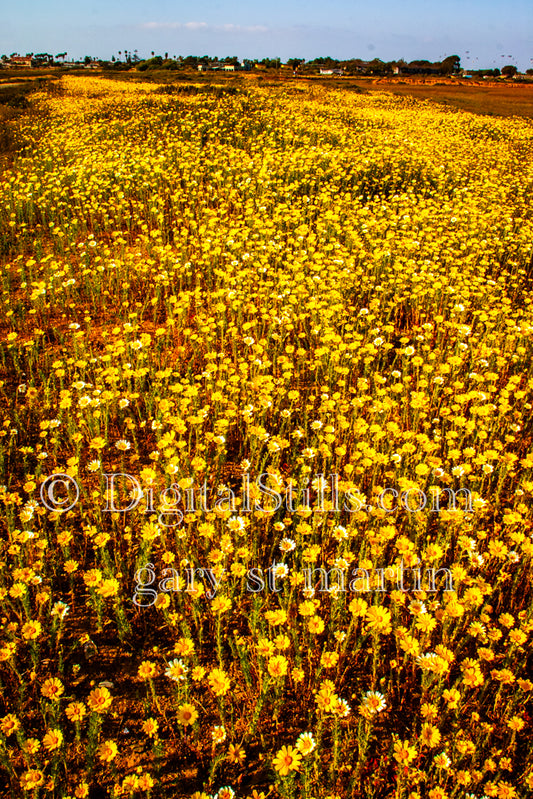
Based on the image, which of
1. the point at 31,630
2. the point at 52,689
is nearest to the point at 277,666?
the point at 52,689

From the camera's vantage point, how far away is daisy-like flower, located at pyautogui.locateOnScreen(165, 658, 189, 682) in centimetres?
256

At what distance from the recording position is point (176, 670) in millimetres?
2590

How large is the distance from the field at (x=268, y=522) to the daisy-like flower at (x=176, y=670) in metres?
0.01

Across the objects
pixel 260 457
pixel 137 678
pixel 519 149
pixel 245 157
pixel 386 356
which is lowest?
pixel 137 678

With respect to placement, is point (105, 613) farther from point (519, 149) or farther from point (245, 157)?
point (519, 149)

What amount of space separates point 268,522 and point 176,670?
4.00ft

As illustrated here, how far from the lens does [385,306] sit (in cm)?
661

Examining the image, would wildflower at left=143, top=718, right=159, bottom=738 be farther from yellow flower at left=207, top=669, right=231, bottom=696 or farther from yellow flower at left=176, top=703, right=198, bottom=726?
yellow flower at left=207, top=669, right=231, bottom=696

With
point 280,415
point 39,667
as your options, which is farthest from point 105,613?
point 280,415

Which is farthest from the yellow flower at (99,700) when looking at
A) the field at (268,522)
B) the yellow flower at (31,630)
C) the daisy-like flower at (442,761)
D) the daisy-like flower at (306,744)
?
the daisy-like flower at (442,761)

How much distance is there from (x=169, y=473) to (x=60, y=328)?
3504 millimetres

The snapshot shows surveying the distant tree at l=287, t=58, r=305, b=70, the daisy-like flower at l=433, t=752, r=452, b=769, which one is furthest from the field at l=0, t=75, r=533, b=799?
the distant tree at l=287, t=58, r=305, b=70

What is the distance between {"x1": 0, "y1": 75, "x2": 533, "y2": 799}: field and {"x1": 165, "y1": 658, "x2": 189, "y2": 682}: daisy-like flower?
1cm

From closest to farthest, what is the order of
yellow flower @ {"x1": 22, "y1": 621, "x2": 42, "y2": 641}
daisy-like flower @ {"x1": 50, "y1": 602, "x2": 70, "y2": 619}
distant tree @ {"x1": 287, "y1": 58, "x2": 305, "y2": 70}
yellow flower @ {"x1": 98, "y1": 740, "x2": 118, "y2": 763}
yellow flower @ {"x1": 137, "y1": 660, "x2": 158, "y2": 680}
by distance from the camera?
yellow flower @ {"x1": 98, "y1": 740, "x2": 118, "y2": 763} < yellow flower @ {"x1": 137, "y1": 660, "x2": 158, "y2": 680} < yellow flower @ {"x1": 22, "y1": 621, "x2": 42, "y2": 641} < daisy-like flower @ {"x1": 50, "y1": 602, "x2": 70, "y2": 619} < distant tree @ {"x1": 287, "y1": 58, "x2": 305, "y2": 70}
